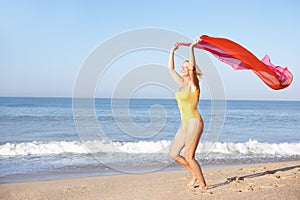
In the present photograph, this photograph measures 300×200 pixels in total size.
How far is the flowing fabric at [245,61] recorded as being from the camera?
6712 mm

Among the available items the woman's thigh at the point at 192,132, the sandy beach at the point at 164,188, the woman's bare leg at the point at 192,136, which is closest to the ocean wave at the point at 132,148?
the sandy beach at the point at 164,188

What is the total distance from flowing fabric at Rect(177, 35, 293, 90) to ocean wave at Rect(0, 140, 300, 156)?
7.11 meters

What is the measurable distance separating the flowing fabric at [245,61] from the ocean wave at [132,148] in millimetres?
7108

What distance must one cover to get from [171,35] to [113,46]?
1.29 metres

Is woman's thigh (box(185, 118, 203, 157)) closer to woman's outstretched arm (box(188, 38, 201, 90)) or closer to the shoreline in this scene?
woman's outstretched arm (box(188, 38, 201, 90))

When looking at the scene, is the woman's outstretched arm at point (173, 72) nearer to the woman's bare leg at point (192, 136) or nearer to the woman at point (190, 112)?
the woman at point (190, 112)

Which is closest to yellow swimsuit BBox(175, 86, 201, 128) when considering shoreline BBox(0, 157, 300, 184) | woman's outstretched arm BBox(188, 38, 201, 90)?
woman's outstretched arm BBox(188, 38, 201, 90)

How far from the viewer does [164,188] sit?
677 cm

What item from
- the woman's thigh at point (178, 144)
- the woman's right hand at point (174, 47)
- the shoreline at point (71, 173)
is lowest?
the shoreline at point (71, 173)

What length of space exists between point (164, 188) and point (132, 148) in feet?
30.0

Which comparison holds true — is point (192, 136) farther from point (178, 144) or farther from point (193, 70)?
point (193, 70)

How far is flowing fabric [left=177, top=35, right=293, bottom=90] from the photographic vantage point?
671 cm

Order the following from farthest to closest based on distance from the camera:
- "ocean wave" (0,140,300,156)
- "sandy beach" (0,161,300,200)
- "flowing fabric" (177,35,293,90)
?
"ocean wave" (0,140,300,156) → "flowing fabric" (177,35,293,90) → "sandy beach" (0,161,300,200)

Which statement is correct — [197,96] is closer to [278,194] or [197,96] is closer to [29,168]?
[278,194]
